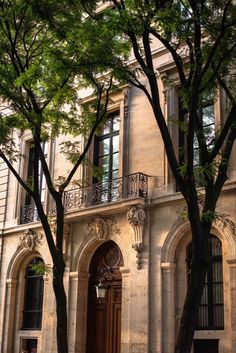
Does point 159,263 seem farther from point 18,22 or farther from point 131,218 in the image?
point 18,22

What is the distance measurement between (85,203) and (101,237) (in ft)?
4.18

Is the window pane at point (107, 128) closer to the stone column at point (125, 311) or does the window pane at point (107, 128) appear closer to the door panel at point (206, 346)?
the stone column at point (125, 311)

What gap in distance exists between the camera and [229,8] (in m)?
10.4

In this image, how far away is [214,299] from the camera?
1380cm

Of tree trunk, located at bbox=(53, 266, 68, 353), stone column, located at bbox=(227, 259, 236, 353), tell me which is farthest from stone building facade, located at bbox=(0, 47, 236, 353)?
tree trunk, located at bbox=(53, 266, 68, 353)

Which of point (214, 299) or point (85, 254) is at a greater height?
point (85, 254)

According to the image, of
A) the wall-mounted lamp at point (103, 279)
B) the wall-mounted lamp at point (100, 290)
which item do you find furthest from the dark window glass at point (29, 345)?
the wall-mounted lamp at point (100, 290)

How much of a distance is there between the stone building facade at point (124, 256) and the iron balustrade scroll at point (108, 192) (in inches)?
1.3

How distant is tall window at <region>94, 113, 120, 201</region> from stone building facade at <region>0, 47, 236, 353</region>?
0.04m

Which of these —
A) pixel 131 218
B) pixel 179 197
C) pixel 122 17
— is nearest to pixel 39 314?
pixel 131 218

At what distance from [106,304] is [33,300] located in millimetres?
3626

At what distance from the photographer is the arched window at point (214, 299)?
13633 mm

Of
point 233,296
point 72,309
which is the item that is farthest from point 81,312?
point 233,296

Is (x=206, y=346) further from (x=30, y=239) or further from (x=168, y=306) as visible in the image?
(x=30, y=239)
